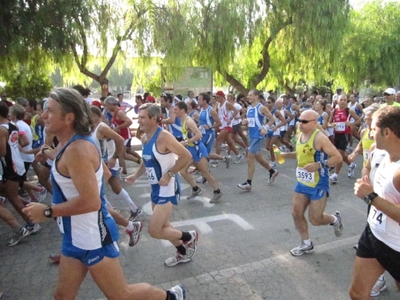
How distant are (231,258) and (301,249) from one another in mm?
817

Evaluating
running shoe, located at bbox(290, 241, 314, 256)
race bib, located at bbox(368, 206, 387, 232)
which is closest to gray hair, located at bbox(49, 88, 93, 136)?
race bib, located at bbox(368, 206, 387, 232)

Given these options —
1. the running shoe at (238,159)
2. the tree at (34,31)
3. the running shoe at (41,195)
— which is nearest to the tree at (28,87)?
the tree at (34,31)

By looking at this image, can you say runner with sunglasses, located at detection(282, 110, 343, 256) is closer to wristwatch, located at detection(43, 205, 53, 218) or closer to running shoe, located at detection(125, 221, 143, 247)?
running shoe, located at detection(125, 221, 143, 247)

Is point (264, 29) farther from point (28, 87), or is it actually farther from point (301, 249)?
point (301, 249)

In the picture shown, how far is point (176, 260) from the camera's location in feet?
13.6

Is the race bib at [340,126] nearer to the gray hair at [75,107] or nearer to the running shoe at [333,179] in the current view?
the running shoe at [333,179]

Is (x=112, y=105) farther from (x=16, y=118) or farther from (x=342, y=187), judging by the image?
(x=342, y=187)

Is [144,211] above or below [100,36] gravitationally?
below

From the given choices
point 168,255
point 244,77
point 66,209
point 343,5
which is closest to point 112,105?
point 168,255

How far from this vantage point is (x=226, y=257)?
4.33 meters

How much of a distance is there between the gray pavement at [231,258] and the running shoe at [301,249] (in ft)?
0.21

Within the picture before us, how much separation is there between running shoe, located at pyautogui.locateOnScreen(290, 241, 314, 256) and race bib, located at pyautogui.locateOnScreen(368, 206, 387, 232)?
5.99 ft

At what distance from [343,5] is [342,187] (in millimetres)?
13411

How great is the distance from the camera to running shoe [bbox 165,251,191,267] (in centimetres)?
412
